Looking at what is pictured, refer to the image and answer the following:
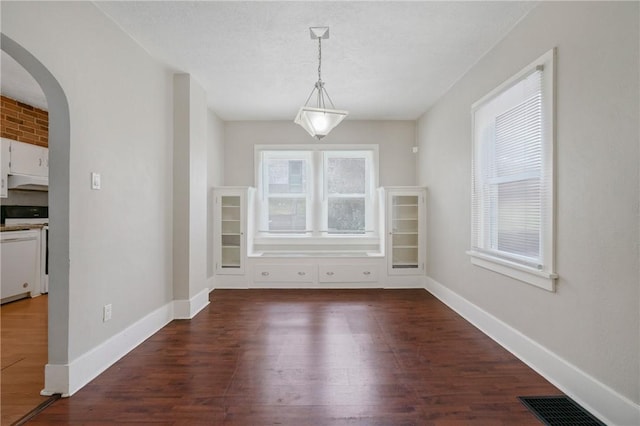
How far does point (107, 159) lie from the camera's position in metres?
2.53

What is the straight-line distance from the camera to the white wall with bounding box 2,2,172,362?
2.10 m

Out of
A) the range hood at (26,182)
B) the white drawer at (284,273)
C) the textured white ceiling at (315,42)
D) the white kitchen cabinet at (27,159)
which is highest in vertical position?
the textured white ceiling at (315,42)

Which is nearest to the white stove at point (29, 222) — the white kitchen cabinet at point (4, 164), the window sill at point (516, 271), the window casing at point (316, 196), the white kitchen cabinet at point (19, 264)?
the white kitchen cabinet at point (19, 264)

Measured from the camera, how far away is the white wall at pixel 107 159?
2.10m

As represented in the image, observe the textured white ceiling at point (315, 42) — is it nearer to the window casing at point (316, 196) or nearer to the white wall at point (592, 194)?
the white wall at point (592, 194)

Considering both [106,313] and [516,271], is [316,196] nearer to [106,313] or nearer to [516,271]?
[516,271]

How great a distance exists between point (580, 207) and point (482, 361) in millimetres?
1345

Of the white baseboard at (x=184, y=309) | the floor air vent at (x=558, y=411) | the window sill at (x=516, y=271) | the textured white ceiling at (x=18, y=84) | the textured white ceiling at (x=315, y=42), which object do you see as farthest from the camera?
the white baseboard at (x=184, y=309)

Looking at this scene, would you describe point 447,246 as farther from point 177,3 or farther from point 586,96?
point 177,3

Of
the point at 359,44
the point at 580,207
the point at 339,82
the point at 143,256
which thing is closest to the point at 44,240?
the point at 143,256

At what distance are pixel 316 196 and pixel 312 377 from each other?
136 inches

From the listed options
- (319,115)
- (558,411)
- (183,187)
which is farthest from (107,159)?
(558,411)

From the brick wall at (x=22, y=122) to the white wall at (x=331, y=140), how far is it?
2587mm

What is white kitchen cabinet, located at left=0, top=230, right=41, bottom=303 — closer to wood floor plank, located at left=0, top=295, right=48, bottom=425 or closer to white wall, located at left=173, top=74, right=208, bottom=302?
wood floor plank, located at left=0, top=295, right=48, bottom=425
